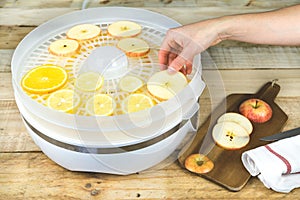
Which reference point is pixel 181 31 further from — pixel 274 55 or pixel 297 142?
pixel 274 55

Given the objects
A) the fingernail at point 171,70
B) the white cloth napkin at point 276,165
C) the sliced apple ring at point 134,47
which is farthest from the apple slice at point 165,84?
the white cloth napkin at point 276,165

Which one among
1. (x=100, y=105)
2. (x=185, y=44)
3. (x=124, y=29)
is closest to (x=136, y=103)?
(x=100, y=105)

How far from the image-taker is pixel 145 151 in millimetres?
1098

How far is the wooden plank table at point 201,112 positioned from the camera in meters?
1.15

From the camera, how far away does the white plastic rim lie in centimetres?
102

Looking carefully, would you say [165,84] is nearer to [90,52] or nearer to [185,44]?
[185,44]

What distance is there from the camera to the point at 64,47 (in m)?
1.29

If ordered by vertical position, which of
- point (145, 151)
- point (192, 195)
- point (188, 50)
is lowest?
point (192, 195)

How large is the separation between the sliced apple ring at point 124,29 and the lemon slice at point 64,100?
0.28m

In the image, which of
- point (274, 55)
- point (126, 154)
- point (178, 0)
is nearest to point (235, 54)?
point (274, 55)

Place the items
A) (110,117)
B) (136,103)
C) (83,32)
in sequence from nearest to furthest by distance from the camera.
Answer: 1. (110,117)
2. (136,103)
3. (83,32)

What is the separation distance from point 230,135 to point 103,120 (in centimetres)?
40

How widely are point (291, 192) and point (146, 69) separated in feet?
1.54

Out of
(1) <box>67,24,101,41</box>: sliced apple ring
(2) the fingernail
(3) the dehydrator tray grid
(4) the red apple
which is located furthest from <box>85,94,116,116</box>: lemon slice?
(4) the red apple
